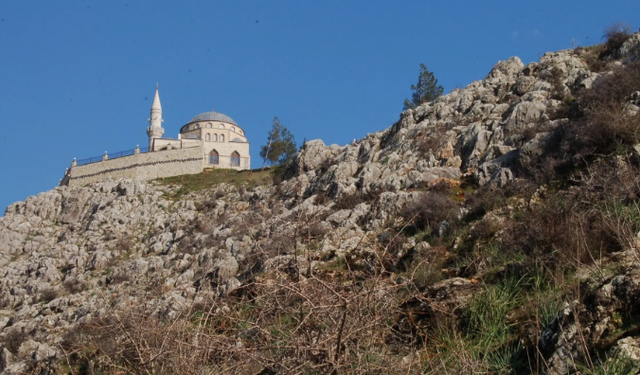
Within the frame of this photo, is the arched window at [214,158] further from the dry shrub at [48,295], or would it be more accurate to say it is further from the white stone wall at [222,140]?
the dry shrub at [48,295]

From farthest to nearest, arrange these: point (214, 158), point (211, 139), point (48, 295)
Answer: point (211, 139) → point (214, 158) → point (48, 295)

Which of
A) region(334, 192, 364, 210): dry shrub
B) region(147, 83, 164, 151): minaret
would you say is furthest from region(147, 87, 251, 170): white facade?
region(334, 192, 364, 210): dry shrub

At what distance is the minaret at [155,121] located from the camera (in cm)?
6806

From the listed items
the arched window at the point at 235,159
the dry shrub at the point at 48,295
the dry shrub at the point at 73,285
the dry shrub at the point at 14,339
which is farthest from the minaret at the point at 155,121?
the dry shrub at the point at 14,339

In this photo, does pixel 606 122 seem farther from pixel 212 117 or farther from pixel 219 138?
pixel 212 117

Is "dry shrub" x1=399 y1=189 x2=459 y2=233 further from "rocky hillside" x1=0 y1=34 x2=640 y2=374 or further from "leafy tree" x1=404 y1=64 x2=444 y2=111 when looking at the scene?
"leafy tree" x1=404 y1=64 x2=444 y2=111

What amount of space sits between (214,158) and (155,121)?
40.5 ft

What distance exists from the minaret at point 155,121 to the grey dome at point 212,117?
13.7 feet

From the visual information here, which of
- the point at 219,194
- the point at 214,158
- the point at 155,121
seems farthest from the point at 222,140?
the point at 219,194

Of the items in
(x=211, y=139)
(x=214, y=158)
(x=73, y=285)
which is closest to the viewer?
(x=73, y=285)

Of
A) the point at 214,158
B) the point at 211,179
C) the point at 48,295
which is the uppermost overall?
the point at 214,158

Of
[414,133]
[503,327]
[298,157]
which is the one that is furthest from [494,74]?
[503,327]

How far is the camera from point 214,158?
63.3 m

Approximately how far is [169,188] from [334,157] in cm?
2527
